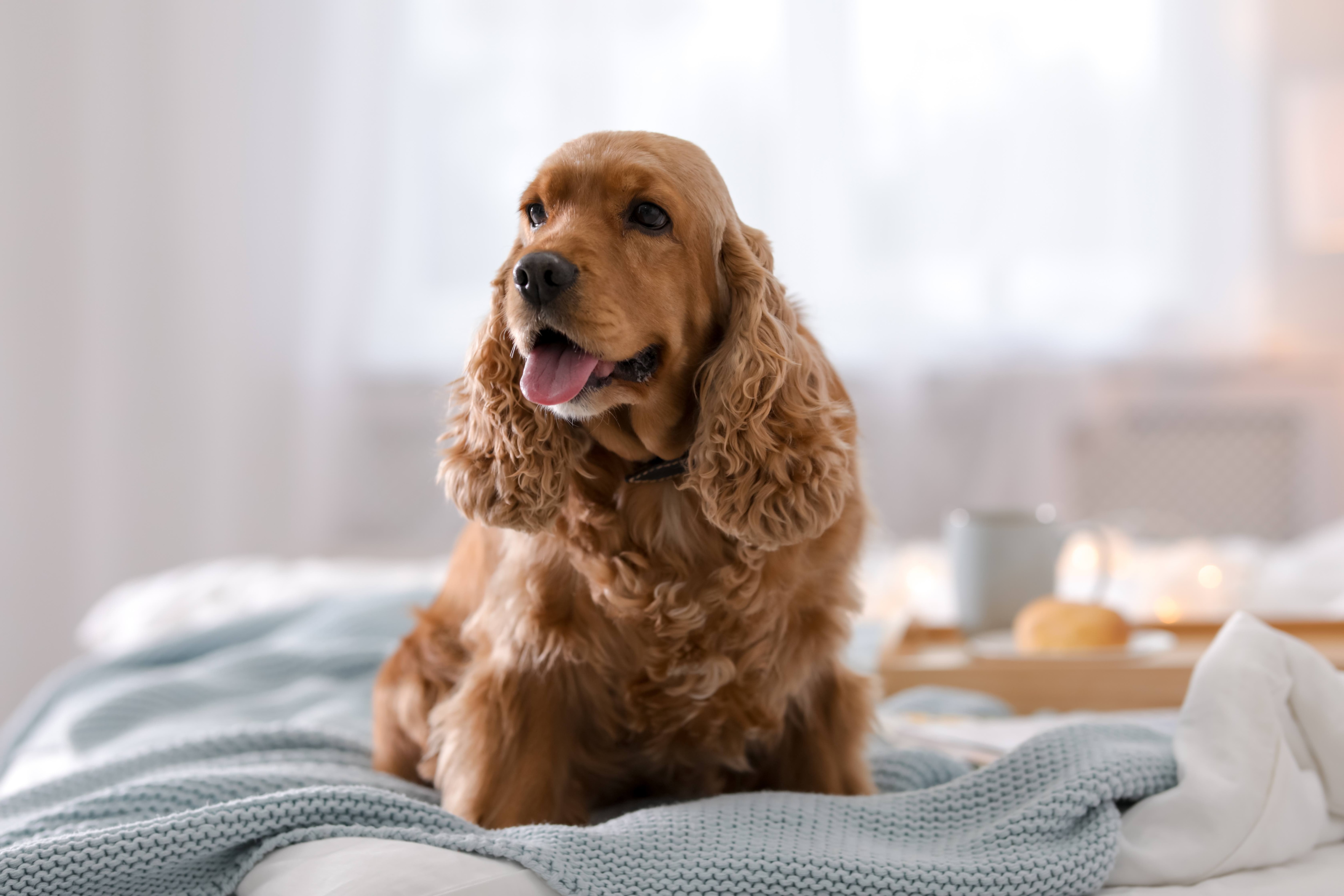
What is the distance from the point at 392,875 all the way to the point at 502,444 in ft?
1.61

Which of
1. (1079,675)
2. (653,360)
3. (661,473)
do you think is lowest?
(1079,675)

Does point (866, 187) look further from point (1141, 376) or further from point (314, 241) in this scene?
point (314, 241)

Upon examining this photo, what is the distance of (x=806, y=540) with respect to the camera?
114cm

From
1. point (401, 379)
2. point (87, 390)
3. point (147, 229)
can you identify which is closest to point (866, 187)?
point (401, 379)

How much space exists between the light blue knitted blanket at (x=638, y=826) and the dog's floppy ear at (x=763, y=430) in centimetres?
27

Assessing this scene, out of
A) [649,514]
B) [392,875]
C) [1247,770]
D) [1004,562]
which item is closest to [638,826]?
[392,875]

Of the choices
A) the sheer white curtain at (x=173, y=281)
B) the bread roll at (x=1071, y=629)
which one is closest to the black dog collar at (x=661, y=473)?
the bread roll at (x=1071, y=629)

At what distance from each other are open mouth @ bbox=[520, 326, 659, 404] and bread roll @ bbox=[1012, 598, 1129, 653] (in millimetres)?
872

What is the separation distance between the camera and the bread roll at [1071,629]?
165 centimetres

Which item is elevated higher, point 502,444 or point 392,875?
point 502,444

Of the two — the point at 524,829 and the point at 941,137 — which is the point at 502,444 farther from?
the point at 941,137

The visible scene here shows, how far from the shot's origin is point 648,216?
111cm

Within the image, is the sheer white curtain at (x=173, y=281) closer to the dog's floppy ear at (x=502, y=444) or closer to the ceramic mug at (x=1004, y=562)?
the ceramic mug at (x=1004, y=562)

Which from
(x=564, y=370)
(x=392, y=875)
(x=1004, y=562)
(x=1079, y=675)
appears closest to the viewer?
(x=392, y=875)
